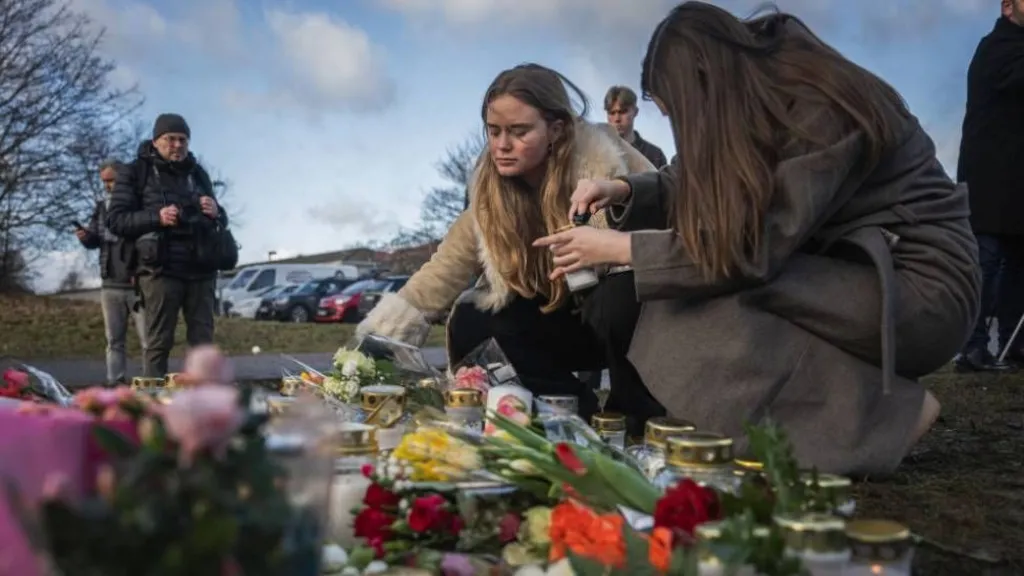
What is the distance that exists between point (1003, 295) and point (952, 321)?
3.58 metres

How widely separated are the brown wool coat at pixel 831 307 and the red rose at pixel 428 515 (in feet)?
3.28

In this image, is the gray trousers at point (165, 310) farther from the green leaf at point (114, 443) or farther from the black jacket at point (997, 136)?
the green leaf at point (114, 443)

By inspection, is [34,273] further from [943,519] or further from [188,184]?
[943,519]

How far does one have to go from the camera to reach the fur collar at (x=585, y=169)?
3.62 meters

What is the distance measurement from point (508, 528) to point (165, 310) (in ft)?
13.7

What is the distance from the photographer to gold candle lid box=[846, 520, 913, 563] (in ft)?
4.26

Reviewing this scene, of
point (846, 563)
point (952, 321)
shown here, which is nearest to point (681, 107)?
point (952, 321)

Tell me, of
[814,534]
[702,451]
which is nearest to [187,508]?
[814,534]

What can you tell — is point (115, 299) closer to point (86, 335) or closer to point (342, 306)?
point (86, 335)

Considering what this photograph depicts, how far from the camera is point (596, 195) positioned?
3219mm

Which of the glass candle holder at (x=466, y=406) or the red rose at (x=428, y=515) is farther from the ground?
the glass candle holder at (x=466, y=406)

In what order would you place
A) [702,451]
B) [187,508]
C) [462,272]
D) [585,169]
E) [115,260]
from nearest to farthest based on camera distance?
[187,508]
[702,451]
[585,169]
[462,272]
[115,260]

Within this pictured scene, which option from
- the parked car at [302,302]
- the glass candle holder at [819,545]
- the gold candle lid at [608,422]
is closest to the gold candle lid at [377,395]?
the gold candle lid at [608,422]

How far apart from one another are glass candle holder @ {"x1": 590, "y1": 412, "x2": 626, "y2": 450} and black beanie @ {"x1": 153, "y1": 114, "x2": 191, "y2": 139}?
3.66 metres
